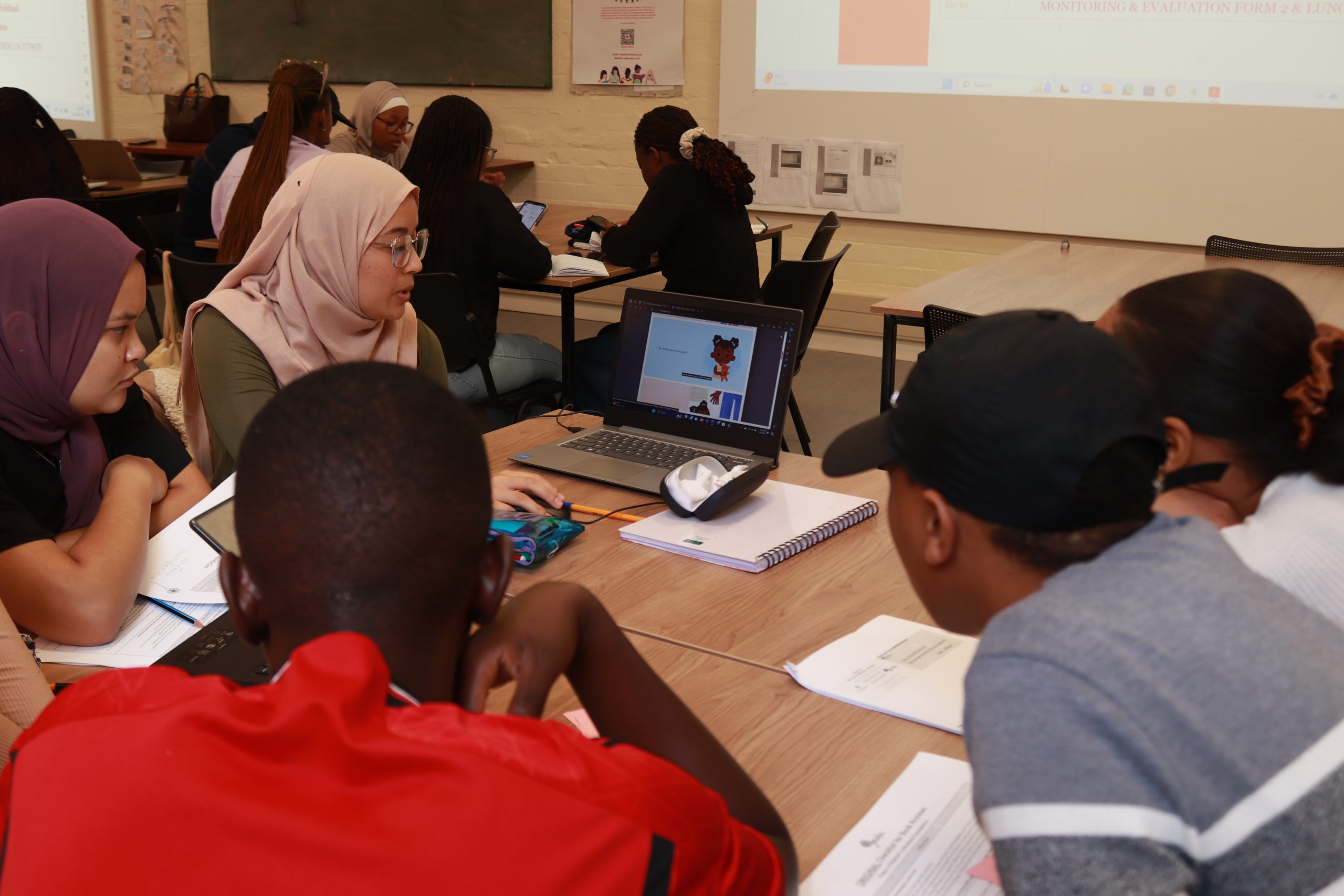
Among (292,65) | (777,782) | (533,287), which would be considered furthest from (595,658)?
(292,65)

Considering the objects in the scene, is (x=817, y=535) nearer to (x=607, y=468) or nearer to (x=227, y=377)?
(x=607, y=468)

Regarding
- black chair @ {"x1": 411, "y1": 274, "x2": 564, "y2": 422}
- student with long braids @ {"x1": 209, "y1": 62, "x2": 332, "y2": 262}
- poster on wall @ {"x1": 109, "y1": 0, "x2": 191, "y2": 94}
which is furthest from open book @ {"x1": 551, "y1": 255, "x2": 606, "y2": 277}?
poster on wall @ {"x1": 109, "y1": 0, "x2": 191, "y2": 94}

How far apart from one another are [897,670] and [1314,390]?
515mm

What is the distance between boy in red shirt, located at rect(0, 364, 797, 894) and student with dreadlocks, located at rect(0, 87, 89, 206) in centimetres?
373

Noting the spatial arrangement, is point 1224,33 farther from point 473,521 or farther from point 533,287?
point 473,521

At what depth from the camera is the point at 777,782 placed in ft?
3.43

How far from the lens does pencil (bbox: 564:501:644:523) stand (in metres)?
1.67

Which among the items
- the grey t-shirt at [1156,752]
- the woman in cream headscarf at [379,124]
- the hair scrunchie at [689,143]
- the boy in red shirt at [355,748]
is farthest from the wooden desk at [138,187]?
the grey t-shirt at [1156,752]

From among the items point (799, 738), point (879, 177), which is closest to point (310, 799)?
point (799, 738)

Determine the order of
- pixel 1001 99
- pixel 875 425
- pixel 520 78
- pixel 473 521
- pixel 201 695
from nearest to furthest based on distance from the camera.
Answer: pixel 201 695, pixel 473 521, pixel 875 425, pixel 1001 99, pixel 520 78

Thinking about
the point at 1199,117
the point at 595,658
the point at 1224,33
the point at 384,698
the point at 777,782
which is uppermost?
the point at 1224,33

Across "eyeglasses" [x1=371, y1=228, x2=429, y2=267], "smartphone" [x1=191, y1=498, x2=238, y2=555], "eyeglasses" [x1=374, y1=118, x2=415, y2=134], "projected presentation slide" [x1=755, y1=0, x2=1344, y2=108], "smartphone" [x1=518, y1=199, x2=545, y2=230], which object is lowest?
"smartphone" [x1=191, y1=498, x2=238, y2=555]

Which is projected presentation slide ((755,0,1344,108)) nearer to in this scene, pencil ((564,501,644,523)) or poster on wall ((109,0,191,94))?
poster on wall ((109,0,191,94))

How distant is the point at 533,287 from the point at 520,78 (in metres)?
2.62
